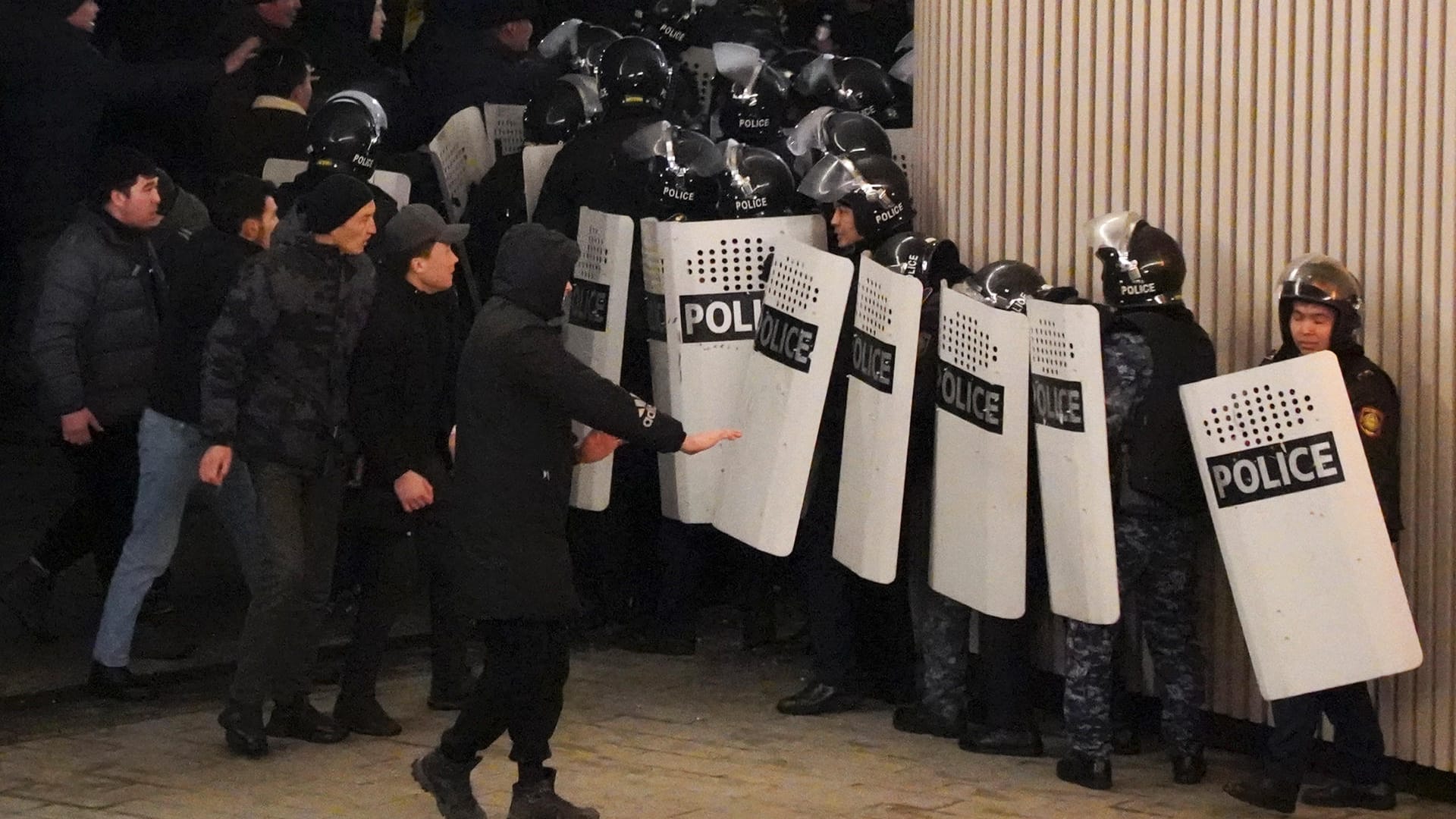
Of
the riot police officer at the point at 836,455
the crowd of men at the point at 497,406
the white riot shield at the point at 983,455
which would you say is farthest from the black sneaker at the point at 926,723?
the white riot shield at the point at 983,455

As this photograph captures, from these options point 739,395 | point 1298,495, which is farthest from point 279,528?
point 1298,495

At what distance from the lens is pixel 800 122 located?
30.1ft

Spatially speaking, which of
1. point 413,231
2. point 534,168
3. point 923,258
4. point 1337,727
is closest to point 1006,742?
point 1337,727

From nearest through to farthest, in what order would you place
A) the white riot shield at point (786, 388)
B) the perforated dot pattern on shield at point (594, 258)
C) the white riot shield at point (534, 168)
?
the white riot shield at point (786, 388) → the perforated dot pattern on shield at point (594, 258) → the white riot shield at point (534, 168)

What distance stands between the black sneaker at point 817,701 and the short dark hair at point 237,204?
2555 millimetres

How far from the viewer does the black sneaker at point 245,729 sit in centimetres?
689

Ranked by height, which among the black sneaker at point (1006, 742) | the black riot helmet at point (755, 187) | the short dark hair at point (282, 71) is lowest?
the black sneaker at point (1006, 742)

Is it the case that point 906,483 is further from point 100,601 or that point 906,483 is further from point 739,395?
point 100,601

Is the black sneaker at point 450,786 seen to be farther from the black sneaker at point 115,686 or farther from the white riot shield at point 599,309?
the white riot shield at point 599,309

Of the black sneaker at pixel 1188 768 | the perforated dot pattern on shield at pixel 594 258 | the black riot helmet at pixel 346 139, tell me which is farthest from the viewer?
the black riot helmet at pixel 346 139

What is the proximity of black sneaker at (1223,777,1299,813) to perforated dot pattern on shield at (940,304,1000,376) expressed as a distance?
1543 mm

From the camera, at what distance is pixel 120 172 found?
7.82 m

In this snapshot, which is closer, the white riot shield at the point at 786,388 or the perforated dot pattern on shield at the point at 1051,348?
the perforated dot pattern on shield at the point at 1051,348

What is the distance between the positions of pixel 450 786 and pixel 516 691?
1.22ft
